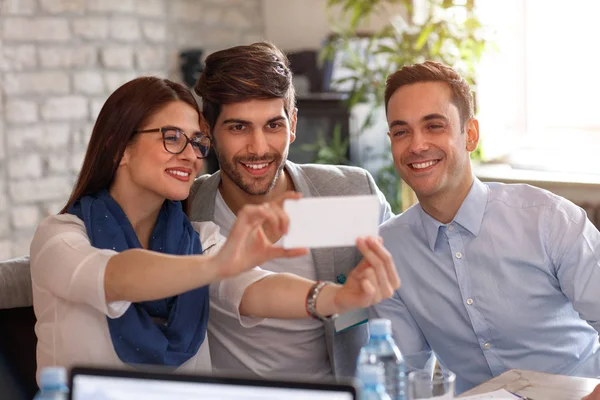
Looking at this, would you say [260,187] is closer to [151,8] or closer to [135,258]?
Answer: [135,258]

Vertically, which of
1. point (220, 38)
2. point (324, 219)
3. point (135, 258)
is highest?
point (220, 38)

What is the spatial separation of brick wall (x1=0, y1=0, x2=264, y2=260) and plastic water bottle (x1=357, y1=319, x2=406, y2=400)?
9.66 ft

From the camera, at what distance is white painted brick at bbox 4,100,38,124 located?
4.09m

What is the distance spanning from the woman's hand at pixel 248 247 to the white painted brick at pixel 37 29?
2.96 metres

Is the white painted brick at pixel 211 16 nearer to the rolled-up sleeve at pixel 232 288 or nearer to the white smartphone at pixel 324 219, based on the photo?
the rolled-up sleeve at pixel 232 288

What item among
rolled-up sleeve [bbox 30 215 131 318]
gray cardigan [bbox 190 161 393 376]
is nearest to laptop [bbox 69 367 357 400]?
rolled-up sleeve [bbox 30 215 131 318]

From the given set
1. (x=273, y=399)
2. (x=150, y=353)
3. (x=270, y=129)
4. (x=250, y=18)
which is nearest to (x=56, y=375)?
(x=273, y=399)

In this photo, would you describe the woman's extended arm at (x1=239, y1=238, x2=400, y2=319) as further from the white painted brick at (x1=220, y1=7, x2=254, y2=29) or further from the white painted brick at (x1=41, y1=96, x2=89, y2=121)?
the white painted brick at (x1=220, y1=7, x2=254, y2=29)

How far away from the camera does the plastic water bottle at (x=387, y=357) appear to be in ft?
4.95

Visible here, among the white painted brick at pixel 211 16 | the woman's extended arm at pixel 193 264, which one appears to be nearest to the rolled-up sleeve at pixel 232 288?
the woman's extended arm at pixel 193 264

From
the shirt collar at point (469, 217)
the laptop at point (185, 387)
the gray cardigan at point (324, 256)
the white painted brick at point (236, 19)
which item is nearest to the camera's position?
the laptop at point (185, 387)

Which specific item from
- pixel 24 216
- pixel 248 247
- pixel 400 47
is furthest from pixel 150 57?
pixel 248 247

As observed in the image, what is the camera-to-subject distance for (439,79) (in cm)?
225

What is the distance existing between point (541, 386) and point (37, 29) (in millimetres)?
3260
